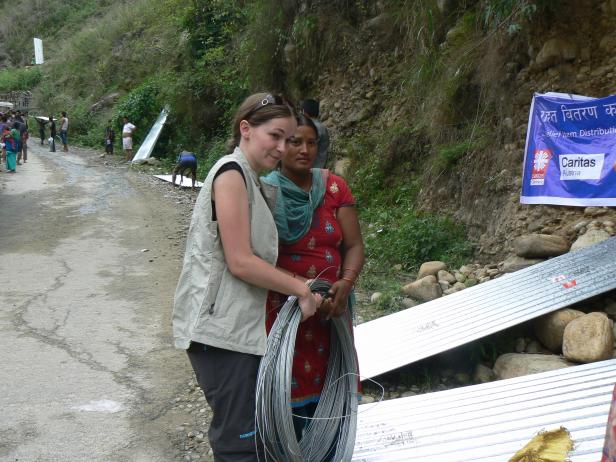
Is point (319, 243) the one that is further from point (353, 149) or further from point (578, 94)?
point (353, 149)

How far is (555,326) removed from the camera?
14.4 ft

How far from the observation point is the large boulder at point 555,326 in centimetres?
437

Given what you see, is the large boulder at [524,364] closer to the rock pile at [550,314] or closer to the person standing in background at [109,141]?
the rock pile at [550,314]

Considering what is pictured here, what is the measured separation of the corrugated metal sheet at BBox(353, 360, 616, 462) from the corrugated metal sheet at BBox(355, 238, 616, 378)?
534 millimetres

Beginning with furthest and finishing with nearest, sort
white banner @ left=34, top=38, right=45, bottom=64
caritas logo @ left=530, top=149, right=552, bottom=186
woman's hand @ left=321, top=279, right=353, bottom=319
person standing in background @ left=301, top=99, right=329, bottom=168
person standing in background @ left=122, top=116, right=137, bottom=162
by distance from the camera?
white banner @ left=34, top=38, right=45, bottom=64
person standing in background @ left=122, top=116, right=137, bottom=162
caritas logo @ left=530, top=149, right=552, bottom=186
person standing in background @ left=301, top=99, right=329, bottom=168
woman's hand @ left=321, top=279, right=353, bottom=319

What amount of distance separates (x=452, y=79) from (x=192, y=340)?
6653 millimetres

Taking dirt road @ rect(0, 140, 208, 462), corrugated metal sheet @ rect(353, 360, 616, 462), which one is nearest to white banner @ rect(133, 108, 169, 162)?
dirt road @ rect(0, 140, 208, 462)

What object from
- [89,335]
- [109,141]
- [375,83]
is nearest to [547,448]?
[89,335]

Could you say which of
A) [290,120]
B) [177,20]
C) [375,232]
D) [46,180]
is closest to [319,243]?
[290,120]

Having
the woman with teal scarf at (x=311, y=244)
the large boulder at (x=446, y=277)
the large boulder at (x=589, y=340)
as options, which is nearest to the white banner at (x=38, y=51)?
the large boulder at (x=446, y=277)

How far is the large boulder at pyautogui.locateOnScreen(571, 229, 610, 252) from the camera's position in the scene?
5566 millimetres

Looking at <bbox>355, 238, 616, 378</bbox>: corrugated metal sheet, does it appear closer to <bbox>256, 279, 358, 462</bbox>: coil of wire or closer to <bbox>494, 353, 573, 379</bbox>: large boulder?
<bbox>494, 353, 573, 379</bbox>: large boulder

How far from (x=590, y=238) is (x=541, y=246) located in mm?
393

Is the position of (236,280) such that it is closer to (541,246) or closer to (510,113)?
(541,246)
